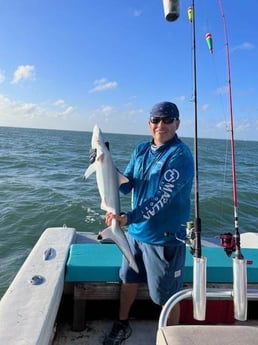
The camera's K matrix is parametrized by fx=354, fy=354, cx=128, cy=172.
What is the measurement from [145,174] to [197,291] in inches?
49.7

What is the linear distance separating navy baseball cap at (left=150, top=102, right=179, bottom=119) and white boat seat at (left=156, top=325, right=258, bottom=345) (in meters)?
1.78

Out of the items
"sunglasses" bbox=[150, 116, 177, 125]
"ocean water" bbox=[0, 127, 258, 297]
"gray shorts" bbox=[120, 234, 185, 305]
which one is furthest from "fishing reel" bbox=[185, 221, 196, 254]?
"ocean water" bbox=[0, 127, 258, 297]

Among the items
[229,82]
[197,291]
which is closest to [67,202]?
[229,82]

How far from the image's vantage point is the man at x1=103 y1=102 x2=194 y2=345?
116 inches

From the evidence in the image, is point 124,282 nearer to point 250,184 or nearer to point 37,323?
point 37,323

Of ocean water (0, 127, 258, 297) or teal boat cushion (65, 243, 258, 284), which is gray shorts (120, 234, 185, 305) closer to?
teal boat cushion (65, 243, 258, 284)

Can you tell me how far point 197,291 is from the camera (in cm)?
221

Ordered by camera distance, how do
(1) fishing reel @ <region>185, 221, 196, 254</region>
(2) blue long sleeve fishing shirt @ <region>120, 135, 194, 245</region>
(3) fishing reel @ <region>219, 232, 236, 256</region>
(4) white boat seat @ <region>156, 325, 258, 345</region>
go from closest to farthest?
(4) white boat seat @ <region>156, 325, 258, 345</region>, (1) fishing reel @ <region>185, 221, 196, 254</region>, (2) blue long sleeve fishing shirt @ <region>120, 135, 194, 245</region>, (3) fishing reel @ <region>219, 232, 236, 256</region>

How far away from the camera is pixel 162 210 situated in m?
3.00

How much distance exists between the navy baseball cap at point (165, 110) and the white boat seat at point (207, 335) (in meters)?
1.78

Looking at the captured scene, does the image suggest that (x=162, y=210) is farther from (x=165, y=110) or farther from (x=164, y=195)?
(x=165, y=110)

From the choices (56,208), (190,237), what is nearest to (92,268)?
(190,237)

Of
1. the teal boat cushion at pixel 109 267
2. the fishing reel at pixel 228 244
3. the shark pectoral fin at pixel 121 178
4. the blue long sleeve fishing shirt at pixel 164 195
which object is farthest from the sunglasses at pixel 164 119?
the teal boat cushion at pixel 109 267

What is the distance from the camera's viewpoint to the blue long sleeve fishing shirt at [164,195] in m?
2.93
